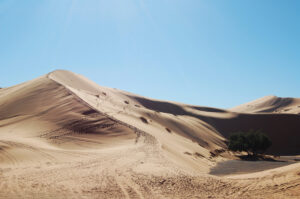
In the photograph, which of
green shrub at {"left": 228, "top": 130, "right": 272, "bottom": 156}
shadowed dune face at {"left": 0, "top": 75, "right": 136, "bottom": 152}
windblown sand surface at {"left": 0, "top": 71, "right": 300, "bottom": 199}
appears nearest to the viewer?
windblown sand surface at {"left": 0, "top": 71, "right": 300, "bottom": 199}

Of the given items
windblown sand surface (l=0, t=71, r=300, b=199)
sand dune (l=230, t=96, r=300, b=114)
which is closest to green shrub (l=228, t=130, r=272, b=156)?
windblown sand surface (l=0, t=71, r=300, b=199)

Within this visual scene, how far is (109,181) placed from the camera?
35.0 feet

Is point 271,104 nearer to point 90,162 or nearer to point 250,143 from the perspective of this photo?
point 250,143

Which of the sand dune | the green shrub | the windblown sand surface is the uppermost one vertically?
the sand dune

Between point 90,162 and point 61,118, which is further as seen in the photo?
point 61,118

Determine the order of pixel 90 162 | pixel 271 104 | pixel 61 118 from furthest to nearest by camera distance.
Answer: pixel 271 104 → pixel 61 118 → pixel 90 162

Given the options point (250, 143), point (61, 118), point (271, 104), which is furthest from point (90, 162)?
point (271, 104)

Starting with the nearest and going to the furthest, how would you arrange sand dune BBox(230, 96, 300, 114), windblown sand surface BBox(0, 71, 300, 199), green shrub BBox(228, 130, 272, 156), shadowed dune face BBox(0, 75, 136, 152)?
windblown sand surface BBox(0, 71, 300, 199)
shadowed dune face BBox(0, 75, 136, 152)
green shrub BBox(228, 130, 272, 156)
sand dune BBox(230, 96, 300, 114)

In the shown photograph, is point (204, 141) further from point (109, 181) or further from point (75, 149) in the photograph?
point (109, 181)

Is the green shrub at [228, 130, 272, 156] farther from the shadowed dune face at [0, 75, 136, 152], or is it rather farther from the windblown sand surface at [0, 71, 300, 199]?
the shadowed dune face at [0, 75, 136, 152]

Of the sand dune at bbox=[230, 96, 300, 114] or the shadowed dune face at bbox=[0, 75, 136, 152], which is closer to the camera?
the shadowed dune face at bbox=[0, 75, 136, 152]

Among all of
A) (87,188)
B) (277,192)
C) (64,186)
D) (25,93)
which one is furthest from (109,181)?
(25,93)

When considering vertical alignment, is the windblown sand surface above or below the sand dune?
below

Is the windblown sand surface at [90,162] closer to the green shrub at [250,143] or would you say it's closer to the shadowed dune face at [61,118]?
the shadowed dune face at [61,118]
